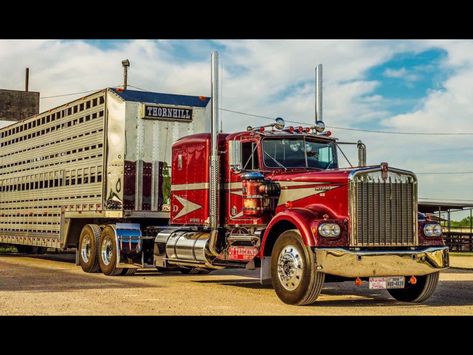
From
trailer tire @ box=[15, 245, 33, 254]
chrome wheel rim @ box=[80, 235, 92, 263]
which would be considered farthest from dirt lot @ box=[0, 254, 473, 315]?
trailer tire @ box=[15, 245, 33, 254]

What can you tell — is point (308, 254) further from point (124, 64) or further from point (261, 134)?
point (124, 64)

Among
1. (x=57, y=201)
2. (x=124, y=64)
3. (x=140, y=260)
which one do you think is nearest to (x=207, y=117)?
(x=140, y=260)

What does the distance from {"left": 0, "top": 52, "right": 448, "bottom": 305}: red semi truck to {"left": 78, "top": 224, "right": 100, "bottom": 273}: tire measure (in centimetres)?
4

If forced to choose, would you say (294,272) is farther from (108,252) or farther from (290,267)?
(108,252)

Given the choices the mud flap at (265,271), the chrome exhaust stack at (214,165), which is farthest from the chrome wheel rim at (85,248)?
the mud flap at (265,271)

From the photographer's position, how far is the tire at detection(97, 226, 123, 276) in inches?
599

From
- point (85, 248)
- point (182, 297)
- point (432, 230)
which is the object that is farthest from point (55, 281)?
point (432, 230)

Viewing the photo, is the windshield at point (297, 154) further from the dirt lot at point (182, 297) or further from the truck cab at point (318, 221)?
the dirt lot at point (182, 297)

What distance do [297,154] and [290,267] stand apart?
8.02 ft

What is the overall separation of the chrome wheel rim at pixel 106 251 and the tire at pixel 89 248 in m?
0.27

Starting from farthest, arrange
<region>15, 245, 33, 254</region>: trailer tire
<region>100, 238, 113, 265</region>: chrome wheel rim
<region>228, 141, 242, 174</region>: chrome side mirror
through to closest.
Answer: <region>15, 245, 33, 254</region>: trailer tire
<region>100, 238, 113, 265</region>: chrome wheel rim
<region>228, 141, 242, 174</region>: chrome side mirror

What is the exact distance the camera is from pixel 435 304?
10773 millimetres

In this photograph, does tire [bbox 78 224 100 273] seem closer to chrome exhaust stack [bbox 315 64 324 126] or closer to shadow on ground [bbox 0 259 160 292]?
shadow on ground [bbox 0 259 160 292]
